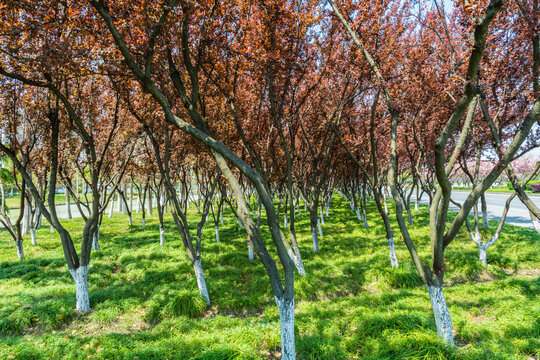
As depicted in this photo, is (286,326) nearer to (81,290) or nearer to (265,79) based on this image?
(81,290)

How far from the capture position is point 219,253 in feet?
37.8

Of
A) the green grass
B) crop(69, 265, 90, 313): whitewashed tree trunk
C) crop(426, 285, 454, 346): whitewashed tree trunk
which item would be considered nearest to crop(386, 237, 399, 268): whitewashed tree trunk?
the green grass

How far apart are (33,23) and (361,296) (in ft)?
33.8

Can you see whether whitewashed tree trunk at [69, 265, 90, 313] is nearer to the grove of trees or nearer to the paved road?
the grove of trees

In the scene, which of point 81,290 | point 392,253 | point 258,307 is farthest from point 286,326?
point 392,253

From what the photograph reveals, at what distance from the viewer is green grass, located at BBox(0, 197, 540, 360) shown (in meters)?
5.12

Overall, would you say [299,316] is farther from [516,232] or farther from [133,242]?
[516,232]

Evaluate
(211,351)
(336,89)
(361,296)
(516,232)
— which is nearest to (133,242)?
(211,351)

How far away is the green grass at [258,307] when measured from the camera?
16.8ft

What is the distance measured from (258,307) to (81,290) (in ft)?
16.9

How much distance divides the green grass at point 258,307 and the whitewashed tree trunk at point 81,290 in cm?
26

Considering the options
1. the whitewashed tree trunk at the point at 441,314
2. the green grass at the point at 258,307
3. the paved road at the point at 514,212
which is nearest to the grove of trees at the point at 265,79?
the whitewashed tree trunk at the point at 441,314

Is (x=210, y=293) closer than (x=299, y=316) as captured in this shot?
No

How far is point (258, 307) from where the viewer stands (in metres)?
7.56
